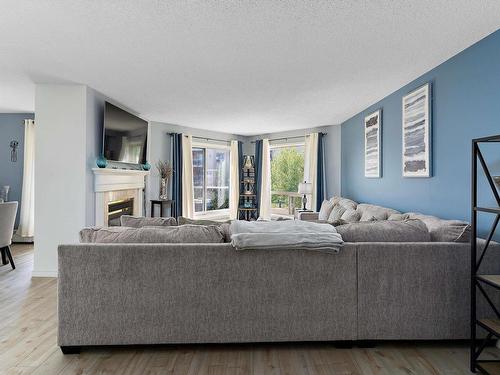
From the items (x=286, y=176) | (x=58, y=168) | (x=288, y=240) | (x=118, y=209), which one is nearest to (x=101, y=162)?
(x=58, y=168)

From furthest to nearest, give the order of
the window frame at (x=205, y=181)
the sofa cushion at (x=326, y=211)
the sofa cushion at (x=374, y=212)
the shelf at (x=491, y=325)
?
the window frame at (x=205, y=181), the sofa cushion at (x=326, y=211), the sofa cushion at (x=374, y=212), the shelf at (x=491, y=325)

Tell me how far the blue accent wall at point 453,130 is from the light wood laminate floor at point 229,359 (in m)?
1.19

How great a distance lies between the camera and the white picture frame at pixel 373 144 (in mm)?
4773

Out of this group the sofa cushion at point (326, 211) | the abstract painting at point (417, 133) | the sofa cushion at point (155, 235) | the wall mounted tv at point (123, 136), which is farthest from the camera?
the sofa cushion at point (326, 211)

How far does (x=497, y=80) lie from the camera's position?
8.55ft

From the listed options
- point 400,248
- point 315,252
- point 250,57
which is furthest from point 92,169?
point 400,248

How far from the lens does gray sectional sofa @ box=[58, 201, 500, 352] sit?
227 cm

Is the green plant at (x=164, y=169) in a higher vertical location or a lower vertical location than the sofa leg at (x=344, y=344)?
higher

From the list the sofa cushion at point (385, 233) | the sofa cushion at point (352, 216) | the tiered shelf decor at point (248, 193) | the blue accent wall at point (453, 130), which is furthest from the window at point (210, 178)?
the sofa cushion at point (385, 233)

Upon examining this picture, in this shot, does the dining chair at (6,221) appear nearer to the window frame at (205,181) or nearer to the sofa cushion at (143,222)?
the sofa cushion at (143,222)

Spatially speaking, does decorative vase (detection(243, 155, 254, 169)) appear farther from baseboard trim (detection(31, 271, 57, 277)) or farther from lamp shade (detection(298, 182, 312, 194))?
baseboard trim (detection(31, 271, 57, 277))

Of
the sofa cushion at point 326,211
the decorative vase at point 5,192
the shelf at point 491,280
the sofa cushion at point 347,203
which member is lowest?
the shelf at point 491,280

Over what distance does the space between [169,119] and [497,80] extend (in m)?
5.12

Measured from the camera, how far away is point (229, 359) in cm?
222
